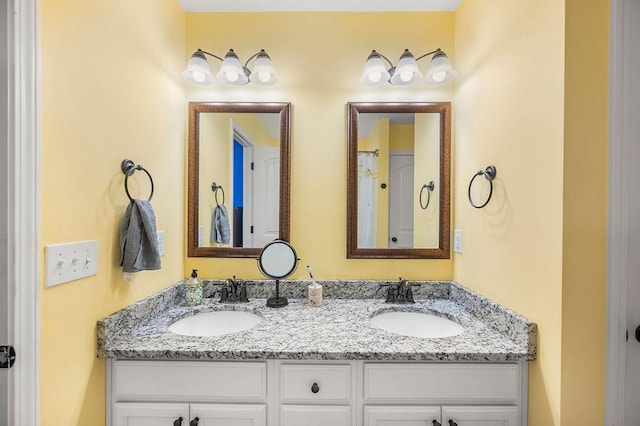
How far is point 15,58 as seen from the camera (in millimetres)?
820

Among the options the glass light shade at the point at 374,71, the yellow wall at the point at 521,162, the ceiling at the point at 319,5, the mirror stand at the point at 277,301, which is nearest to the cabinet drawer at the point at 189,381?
the mirror stand at the point at 277,301

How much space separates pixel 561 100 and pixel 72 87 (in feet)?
4.98

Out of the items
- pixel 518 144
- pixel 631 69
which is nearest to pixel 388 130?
pixel 518 144

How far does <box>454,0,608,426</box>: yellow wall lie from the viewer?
0.96m

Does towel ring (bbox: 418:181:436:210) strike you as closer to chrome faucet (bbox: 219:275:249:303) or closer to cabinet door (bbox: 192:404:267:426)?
chrome faucet (bbox: 219:275:249:303)

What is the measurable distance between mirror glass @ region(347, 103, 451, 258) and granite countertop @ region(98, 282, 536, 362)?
0.34m

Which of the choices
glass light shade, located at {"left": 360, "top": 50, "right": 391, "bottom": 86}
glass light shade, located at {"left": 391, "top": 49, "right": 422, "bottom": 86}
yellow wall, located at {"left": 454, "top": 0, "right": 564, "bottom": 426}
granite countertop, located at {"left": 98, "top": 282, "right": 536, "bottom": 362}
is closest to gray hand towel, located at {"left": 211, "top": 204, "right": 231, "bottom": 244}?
granite countertop, located at {"left": 98, "top": 282, "right": 536, "bottom": 362}

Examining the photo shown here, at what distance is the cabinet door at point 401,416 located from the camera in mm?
1113

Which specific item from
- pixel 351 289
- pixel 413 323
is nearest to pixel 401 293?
pixel 413 323

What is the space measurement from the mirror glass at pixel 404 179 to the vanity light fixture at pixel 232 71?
479mm

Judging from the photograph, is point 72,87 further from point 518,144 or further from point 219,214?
point 518,144

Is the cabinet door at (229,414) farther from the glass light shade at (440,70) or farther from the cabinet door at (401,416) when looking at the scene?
the glass light shade at (440,70)

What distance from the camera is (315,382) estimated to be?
1.12 m

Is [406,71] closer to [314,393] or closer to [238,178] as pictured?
[238,178]
